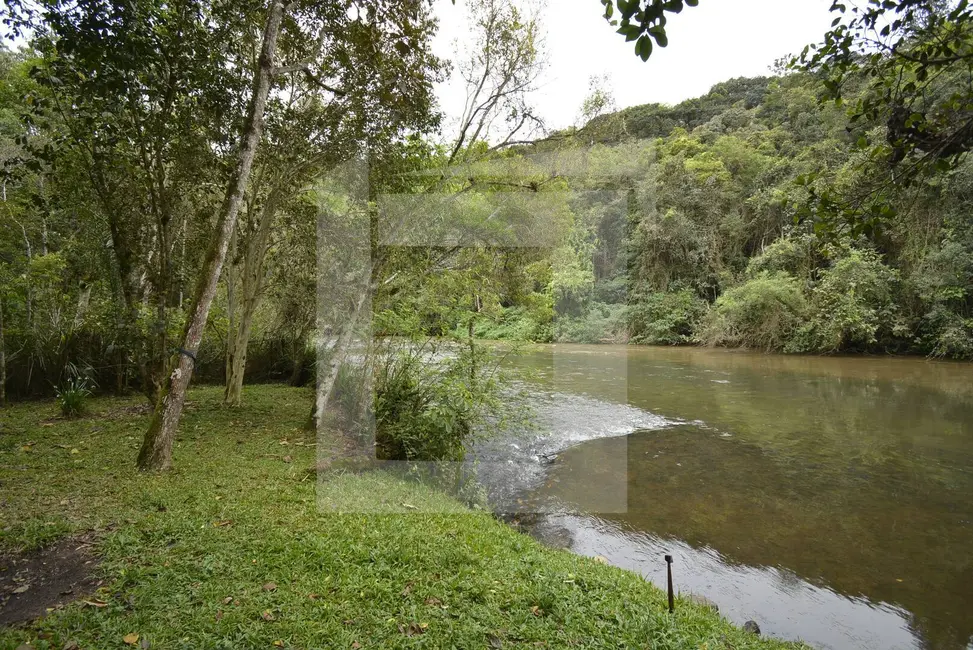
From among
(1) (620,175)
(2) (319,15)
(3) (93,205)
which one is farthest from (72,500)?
(1) (620,175)

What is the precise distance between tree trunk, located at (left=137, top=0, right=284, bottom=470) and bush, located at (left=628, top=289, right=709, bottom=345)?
21845 mm

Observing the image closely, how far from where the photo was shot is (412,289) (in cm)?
771

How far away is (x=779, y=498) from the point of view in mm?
5273

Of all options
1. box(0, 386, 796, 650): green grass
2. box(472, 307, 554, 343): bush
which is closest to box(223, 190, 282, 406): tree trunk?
box(0, 386, 796, 650): green grass

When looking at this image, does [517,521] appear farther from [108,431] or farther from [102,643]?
[108,431]

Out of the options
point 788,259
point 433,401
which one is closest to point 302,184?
point 433,401

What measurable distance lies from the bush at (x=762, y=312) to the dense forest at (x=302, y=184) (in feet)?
14.4

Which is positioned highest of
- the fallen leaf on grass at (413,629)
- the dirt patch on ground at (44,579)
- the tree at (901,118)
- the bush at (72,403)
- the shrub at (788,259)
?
the shrub at (788,259)

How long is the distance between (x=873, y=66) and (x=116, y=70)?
201 inches

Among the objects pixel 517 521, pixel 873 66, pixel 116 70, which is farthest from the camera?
pixel 517 521

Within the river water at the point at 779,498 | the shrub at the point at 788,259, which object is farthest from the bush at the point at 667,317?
the river water at the point at 779,498

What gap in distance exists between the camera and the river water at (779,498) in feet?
Answer: 11.5

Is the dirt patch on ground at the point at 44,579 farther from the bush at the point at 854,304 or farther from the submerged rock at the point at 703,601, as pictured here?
the bush at the point at 854,304

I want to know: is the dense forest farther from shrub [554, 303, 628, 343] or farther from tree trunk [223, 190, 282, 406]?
shrub [554, 303, 628, 343]
